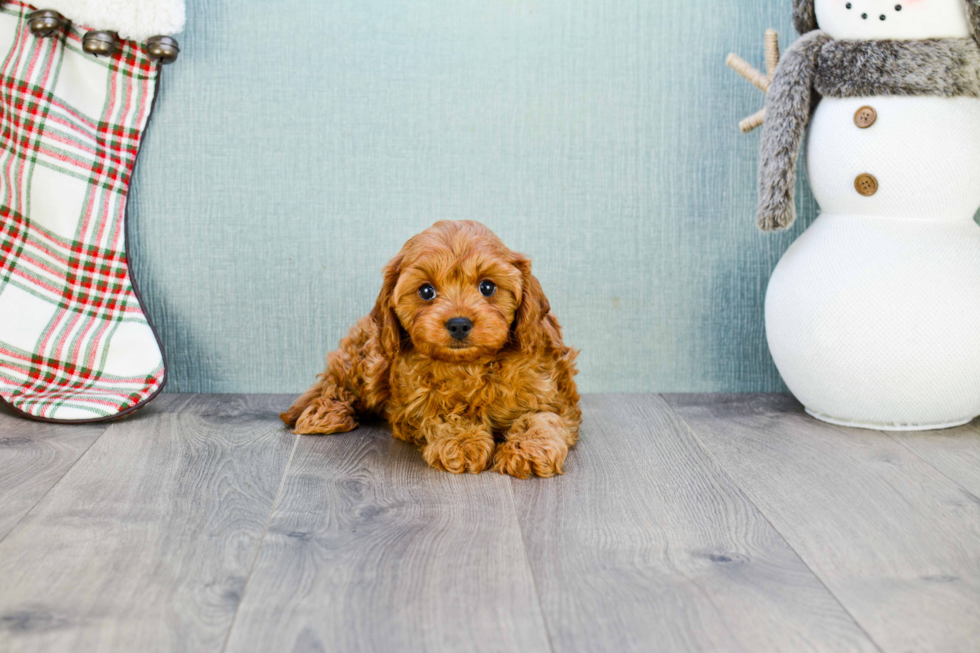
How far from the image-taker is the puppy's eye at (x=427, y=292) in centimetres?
183

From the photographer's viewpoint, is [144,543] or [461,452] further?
[461,452]

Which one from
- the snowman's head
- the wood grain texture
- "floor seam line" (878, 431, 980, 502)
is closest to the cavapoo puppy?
the wood grain texture

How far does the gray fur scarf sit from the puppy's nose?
2.95 ft

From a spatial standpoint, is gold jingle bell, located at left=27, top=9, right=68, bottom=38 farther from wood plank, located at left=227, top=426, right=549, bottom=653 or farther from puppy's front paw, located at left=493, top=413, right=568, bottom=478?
puppy's front paw, located at left=493, top=413, right=568, bottom=478

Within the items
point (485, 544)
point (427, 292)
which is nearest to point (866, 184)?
point (427, 292)

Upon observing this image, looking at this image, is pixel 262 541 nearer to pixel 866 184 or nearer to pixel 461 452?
pixel 461 452

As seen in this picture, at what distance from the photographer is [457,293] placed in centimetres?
180

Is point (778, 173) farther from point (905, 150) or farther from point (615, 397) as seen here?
point (615, 397)

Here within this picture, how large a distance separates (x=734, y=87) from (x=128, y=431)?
1925 millimetres

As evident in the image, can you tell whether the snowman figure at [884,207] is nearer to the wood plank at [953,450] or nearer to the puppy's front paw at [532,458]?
the wood plank at [953,450]

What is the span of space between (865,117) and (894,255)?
1.13 ft

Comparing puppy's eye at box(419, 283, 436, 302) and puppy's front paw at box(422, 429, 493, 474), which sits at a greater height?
puppy's eye at box(419, 283, 436, 302)

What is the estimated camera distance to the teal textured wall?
238 centimetres

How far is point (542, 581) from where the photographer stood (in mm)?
1300
